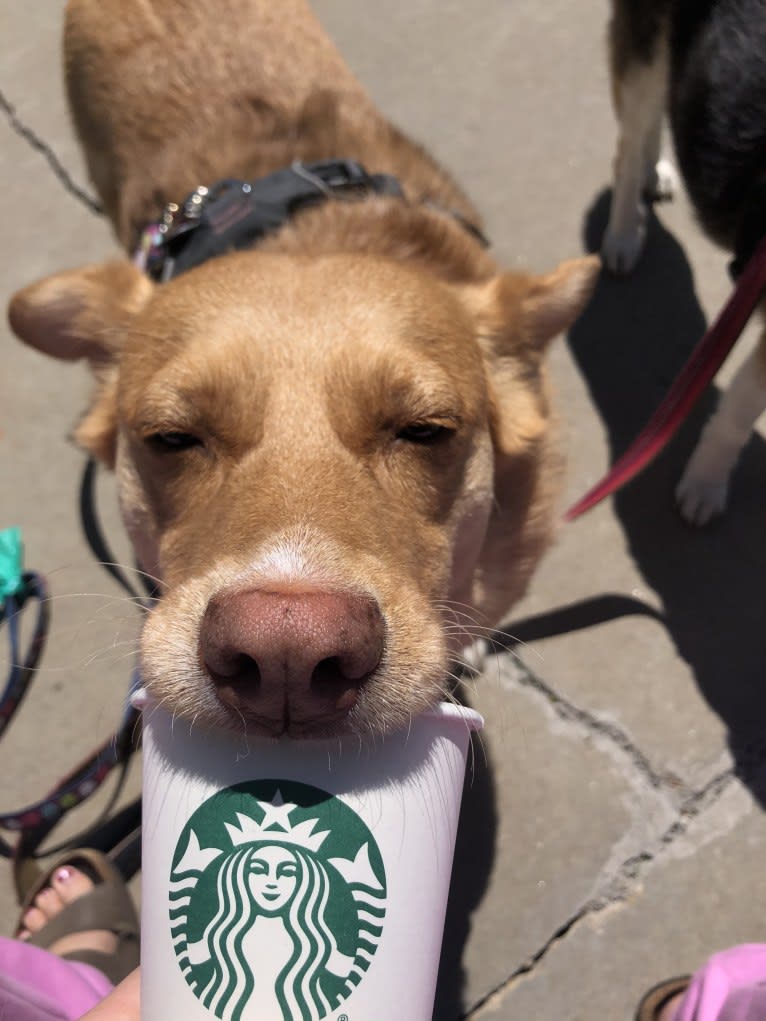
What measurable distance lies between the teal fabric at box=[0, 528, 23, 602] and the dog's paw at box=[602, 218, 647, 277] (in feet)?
9.34

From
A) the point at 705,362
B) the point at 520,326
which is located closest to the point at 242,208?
the point at 520,326

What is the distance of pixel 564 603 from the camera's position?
3.45 m

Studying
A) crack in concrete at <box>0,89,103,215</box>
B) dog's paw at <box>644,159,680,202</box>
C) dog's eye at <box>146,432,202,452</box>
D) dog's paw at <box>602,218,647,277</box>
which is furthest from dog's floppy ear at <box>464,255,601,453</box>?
crack in concrete at <box>0,89,103,215</box>

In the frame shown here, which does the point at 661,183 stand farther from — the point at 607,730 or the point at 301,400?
the point at 301,400

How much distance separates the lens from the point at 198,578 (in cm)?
168

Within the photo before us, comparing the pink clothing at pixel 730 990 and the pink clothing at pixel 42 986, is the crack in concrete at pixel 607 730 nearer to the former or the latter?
the pink clothing at pixel 730 990

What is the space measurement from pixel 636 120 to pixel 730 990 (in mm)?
3149

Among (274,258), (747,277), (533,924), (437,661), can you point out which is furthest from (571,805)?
(274,258)

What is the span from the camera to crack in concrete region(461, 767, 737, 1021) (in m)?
2.78

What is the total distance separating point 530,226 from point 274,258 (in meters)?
2.27

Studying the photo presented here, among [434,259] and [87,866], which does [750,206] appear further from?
[87,866]

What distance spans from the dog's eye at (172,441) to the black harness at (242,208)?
833 mm

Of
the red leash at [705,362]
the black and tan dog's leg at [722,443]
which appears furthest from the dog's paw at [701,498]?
the red leash at [705,362]

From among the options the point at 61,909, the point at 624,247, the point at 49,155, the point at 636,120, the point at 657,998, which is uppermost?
the point at 636,120
